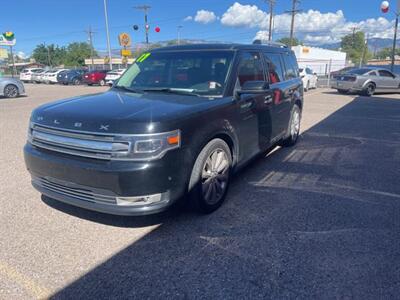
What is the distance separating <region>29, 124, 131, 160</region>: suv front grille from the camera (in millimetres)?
2748

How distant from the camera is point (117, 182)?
2762 millimetres

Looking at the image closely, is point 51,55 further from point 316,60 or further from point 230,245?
point 230,245

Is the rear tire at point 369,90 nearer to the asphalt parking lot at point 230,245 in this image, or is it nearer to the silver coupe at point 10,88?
the asphalt parking lot at point 230,245

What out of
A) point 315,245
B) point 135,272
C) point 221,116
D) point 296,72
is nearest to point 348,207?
point 315,245

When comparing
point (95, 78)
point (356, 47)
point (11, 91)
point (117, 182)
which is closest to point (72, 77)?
point (95, 78)

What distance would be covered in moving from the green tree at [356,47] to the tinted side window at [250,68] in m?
106

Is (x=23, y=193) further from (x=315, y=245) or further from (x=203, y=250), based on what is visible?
(x=315, y=245)

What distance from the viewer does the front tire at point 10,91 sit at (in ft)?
55.4

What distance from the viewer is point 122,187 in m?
2.78

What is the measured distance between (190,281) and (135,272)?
0.49 meters

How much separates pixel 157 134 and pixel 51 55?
358 feet

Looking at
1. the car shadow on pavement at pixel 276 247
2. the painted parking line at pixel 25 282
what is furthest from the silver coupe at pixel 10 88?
the painted parking line at pixel 25 282

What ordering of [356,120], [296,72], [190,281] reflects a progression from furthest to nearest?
[356,120], [296,72], [190,281]

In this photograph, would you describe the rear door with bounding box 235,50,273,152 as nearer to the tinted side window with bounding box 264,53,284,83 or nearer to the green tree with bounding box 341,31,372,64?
the tinted side window with bounding box 264,53,284,83
